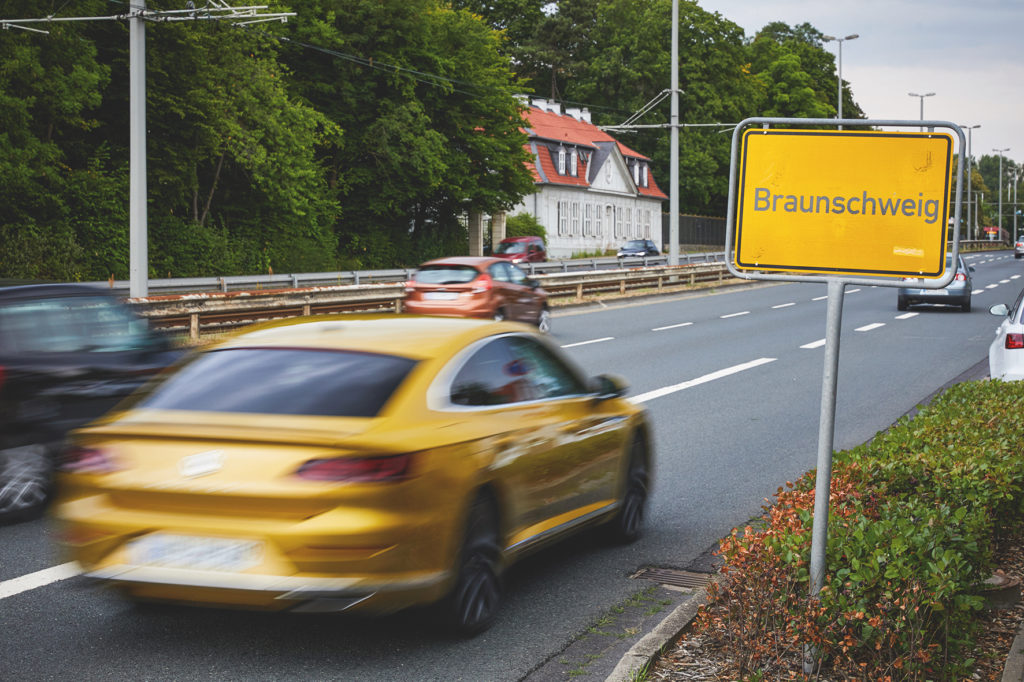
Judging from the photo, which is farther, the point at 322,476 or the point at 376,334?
the point at 376,334

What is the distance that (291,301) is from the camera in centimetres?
2402

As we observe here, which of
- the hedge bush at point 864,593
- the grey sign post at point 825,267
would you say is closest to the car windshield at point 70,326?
the hedge bush at point 864,593

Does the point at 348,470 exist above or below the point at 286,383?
below

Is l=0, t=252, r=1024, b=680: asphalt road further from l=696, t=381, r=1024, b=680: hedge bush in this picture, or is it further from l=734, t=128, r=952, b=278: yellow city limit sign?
l=734, t=128, r=952, b=278: yellow city limit sign

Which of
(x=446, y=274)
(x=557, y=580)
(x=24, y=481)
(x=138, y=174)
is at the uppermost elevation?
(x=138, y=174)

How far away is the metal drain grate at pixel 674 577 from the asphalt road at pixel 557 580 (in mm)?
120

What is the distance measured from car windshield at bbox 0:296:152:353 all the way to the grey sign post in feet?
15.5

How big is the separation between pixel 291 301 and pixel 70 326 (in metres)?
16.2

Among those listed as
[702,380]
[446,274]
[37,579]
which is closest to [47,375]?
[37,579]

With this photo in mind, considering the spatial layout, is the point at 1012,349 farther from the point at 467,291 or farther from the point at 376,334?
the point at 467,291

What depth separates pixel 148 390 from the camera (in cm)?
565

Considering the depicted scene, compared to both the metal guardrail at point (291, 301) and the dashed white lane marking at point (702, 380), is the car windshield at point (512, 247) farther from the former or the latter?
the dashed white lane marking at point (702, 380)

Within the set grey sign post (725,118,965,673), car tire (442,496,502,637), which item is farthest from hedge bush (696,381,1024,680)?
car tire (442,496,502,637)

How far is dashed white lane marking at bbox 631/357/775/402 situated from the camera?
14328 mm
